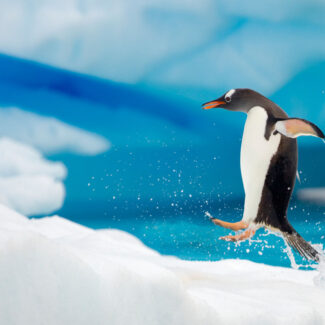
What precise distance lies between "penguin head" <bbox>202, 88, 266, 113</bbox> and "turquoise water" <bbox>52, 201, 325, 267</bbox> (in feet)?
2.29

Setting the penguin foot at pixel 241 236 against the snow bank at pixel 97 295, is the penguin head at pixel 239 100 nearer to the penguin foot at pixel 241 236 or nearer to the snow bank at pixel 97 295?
the penguin foot at pixel 241 236

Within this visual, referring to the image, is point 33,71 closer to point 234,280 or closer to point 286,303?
point 234,280

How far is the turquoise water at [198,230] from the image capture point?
282cm

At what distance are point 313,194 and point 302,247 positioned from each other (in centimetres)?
86

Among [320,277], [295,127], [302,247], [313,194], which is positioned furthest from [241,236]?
[313,194]

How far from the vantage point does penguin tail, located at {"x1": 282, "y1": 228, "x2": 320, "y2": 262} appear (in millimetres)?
2092

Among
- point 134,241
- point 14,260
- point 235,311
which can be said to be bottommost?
point 235,311

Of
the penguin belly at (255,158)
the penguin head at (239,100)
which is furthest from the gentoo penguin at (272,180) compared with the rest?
the penguin head at (239,100)

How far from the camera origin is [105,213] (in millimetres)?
2975

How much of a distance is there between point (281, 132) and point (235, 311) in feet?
2.68

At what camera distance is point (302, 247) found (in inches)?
82.8

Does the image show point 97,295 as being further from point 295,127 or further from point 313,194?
point 313,194

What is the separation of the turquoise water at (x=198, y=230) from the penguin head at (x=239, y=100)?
2.29 ft

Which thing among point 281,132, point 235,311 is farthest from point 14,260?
point 281,132
